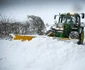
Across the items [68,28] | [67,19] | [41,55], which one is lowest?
[41,55]

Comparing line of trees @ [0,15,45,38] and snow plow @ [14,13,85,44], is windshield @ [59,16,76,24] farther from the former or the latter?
line of trees @ [0,15,45,38]

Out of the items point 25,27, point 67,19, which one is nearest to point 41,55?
point 25,27

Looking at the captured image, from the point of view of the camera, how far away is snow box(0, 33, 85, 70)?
3.57 metres

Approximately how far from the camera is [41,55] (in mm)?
3676

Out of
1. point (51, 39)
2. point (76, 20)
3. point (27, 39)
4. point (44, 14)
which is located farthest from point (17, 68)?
point (76, 20)

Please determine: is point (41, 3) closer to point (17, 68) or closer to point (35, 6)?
point (35, 6)

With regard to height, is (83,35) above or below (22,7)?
below

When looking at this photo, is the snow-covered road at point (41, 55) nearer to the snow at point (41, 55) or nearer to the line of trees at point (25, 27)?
the snow at point (41, 55)

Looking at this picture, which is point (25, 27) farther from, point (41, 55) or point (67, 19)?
point (67, 19)

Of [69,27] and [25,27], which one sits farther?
[25,27]

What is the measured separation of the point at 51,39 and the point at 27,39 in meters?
0.41

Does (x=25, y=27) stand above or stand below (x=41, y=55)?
above

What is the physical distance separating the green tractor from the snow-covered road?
0.10 meters

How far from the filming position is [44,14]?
373 centimetres
